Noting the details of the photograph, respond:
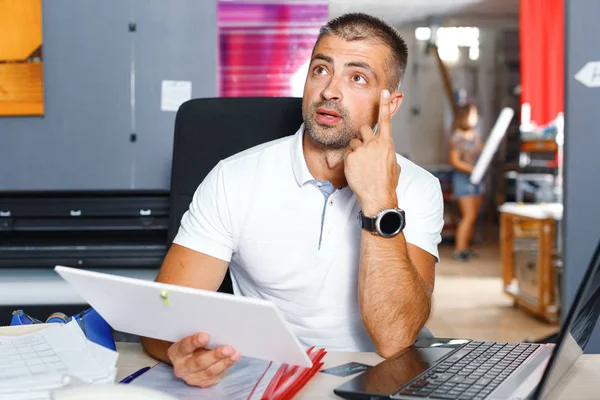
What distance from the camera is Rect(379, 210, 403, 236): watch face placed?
1.30m

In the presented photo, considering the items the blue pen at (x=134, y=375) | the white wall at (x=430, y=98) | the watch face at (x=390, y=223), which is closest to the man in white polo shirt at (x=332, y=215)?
the watch face at (x=390, y=223)

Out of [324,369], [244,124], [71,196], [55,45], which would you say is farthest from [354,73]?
[55,45]

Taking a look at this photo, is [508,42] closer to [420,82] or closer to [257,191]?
[420,82]

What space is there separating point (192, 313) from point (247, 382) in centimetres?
17

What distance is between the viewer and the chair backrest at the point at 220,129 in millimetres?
1647

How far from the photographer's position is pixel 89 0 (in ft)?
8.16

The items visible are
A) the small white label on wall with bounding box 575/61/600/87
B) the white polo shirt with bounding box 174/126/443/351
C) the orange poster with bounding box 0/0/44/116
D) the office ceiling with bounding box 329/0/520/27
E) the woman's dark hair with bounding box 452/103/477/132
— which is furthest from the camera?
the office ceiling with bounding box 329/0/520/27

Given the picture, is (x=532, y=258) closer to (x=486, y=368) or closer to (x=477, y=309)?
(x=477, y=309)

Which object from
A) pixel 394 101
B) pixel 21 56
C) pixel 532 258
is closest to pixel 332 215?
pixel 394 101

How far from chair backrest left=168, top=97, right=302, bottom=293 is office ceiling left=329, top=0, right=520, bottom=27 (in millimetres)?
6379

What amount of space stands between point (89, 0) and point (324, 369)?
75.6 inches

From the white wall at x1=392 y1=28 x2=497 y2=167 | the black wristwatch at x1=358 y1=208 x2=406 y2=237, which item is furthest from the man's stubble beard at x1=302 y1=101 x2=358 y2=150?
the white wall at x1=392 y1=28 x2=497 y2=167

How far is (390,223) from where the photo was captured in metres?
1.31

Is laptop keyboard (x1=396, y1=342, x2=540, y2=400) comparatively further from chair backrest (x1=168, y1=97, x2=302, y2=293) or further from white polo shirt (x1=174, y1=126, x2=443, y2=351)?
chair backrest (x1=168, y1=97, x2=302, y2=293)
